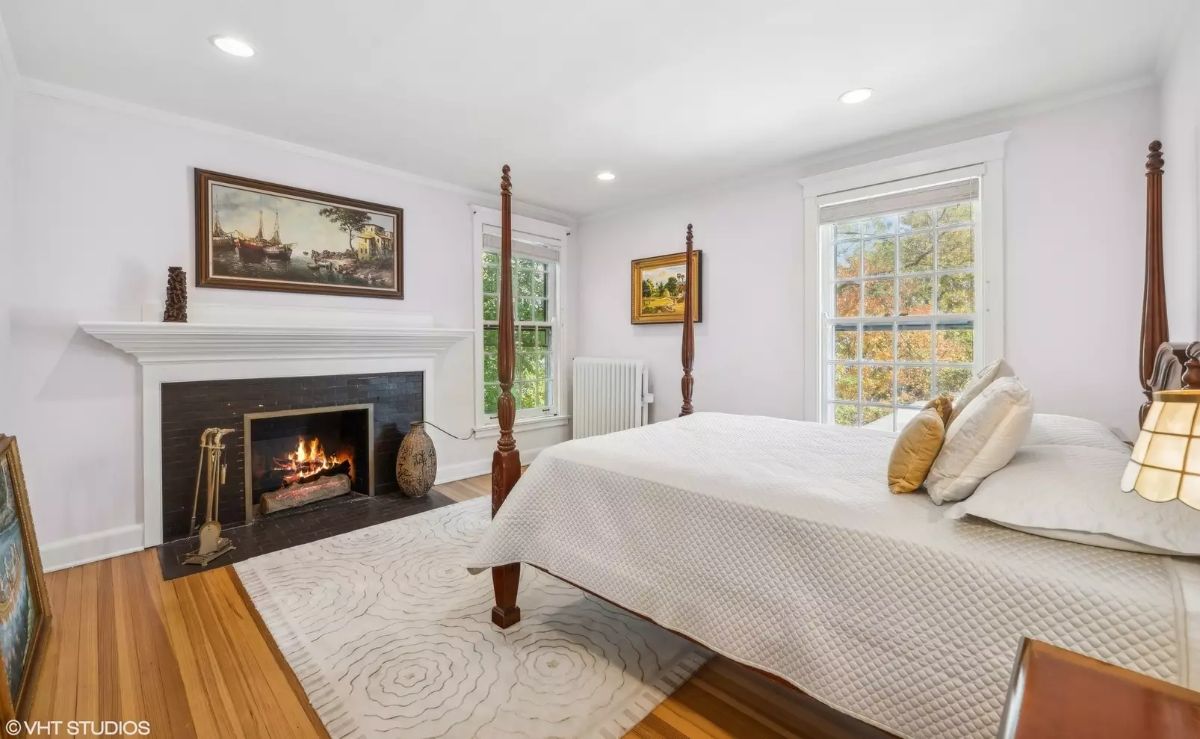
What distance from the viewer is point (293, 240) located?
329 cm

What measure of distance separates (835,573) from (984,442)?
49 cm

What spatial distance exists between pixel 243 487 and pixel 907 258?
442cm

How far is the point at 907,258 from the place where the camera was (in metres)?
3.23

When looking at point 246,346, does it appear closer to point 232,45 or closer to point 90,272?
point 90,272

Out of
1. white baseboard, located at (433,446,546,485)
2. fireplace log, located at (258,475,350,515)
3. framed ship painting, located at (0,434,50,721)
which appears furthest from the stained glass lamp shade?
fireplace log, located at (258,475,350,515)

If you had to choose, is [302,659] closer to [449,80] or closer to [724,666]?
[724,666]

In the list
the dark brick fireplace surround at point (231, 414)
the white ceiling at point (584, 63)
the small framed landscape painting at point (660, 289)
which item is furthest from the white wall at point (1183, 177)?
the dark brick fireplace surround at point (231, 414)

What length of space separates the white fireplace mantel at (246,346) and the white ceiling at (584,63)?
98 centimetres

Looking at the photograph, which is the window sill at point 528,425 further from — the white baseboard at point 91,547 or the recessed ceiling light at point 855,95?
the recessed ceiling light at point 855,95

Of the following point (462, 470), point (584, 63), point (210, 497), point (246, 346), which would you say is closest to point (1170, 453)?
point (584, 63)

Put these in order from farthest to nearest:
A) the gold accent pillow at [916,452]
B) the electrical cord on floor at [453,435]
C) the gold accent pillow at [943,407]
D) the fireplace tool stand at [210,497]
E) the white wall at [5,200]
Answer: the electrical cord on floor at [453,435]
the fireplace tool stand at [210,497]
the white wall at [5,200]
the gold accent pillow at [943,407]
the gold accent pillow at [916,452]

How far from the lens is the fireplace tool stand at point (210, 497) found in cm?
263

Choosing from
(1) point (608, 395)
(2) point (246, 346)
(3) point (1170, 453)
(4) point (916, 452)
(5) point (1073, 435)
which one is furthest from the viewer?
(1) point (608, 395)

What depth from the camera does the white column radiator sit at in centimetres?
441
